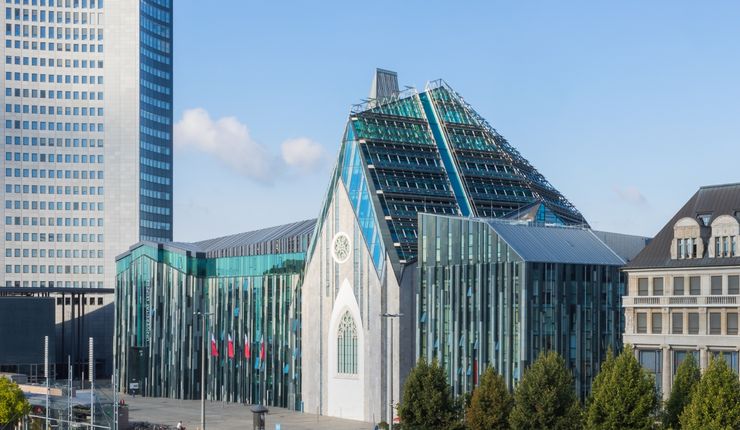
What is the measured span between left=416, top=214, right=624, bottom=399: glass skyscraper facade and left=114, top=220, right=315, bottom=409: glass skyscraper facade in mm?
30092

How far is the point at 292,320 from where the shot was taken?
497ft

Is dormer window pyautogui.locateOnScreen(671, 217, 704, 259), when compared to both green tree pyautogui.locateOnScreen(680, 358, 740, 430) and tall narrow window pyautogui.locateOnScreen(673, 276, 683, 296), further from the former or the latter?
green tree pyautogui.locateOnScreen(680, 358, 740, 430)

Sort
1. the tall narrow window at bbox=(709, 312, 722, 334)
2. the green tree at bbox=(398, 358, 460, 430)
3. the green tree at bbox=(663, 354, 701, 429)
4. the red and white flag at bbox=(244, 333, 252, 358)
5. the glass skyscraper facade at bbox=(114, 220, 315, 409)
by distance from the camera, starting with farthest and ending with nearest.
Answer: the glass skyscraper facade at bbox=(114, 220, 315, 409), the red and white flag at bbox=(244, 333, 252, 358), the green tree at bbox=(398, 358, 460, 430), the tall narrow window at bbox=(709, 312, 722, 334), the green tree at bbox=(663, 354, 701, 429)

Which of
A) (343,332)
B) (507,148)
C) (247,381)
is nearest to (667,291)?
(343,332)

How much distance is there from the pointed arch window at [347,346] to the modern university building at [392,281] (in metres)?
0.20

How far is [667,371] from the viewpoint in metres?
100

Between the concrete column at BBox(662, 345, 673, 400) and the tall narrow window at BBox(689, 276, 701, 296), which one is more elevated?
the tall narrow window at BBox(689, 276, 701, 296)

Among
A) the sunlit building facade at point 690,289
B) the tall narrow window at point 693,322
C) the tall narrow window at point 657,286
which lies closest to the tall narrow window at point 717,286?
the sunlit building facade at point 690,289

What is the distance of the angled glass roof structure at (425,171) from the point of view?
135 m

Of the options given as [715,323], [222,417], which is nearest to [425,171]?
[222,417]

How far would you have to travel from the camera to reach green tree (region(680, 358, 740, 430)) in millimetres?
75438

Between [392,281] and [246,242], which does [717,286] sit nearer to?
[392,281]

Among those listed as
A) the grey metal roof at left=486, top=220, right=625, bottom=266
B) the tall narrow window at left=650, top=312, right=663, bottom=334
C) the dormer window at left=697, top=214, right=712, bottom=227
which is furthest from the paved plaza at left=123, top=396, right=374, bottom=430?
the dormer window at left=697, top=214, right=712, bottom=227

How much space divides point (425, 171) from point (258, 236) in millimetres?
37759
